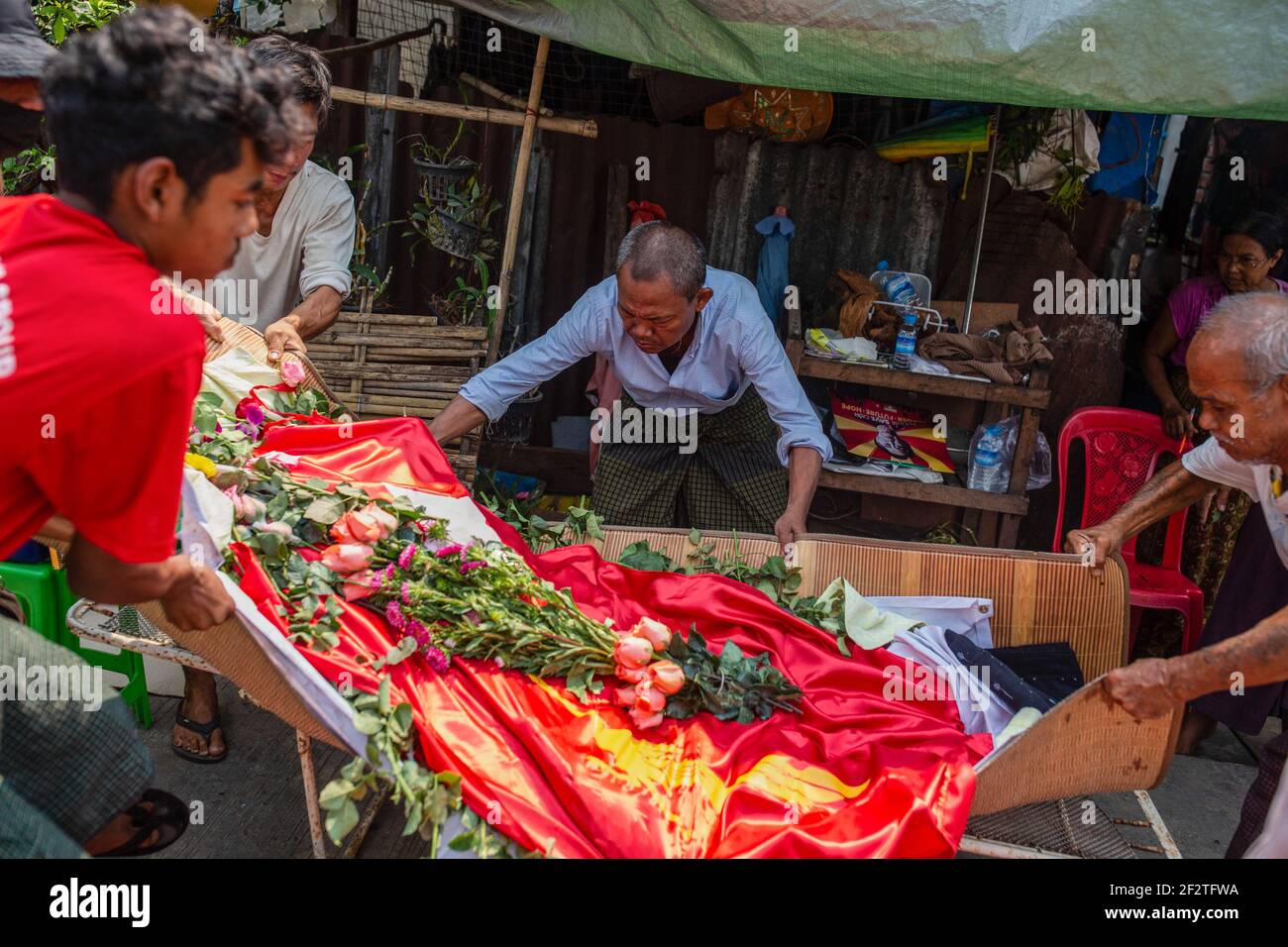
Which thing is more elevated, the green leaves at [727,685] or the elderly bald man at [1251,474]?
the elderly bald man at [1251,474]

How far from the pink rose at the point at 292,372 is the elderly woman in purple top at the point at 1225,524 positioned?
3399 mm

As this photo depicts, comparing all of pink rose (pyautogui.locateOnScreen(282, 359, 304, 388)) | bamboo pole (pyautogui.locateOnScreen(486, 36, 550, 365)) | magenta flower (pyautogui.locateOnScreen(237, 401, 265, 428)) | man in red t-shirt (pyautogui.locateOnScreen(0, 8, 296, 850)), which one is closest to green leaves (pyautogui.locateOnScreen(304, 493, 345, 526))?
magenta flower (pyautogui.locateOnScreen(237, 401, 265, 428))

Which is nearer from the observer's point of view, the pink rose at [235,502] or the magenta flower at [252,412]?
the pink rose at [235,502]

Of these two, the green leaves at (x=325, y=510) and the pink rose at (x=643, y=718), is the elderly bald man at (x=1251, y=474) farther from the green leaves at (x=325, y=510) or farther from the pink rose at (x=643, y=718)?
the green leaves at (x=325, y=510)

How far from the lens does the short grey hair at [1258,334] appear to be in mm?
2723

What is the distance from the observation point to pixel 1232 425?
9.24 ft

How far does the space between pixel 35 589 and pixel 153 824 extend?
1.27 metres

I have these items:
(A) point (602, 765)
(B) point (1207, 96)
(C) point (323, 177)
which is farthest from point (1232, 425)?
(C) point (323, 177)

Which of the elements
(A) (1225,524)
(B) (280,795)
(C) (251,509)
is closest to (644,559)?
(C) (251,509)

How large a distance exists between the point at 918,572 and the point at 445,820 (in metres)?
1.87

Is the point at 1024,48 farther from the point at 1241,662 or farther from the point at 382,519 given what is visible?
the point at 382,519

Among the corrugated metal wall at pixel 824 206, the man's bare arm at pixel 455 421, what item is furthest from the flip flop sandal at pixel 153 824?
the corrugated metal wall at pixel 824 206

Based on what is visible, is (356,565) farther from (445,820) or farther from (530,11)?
(530,11)
